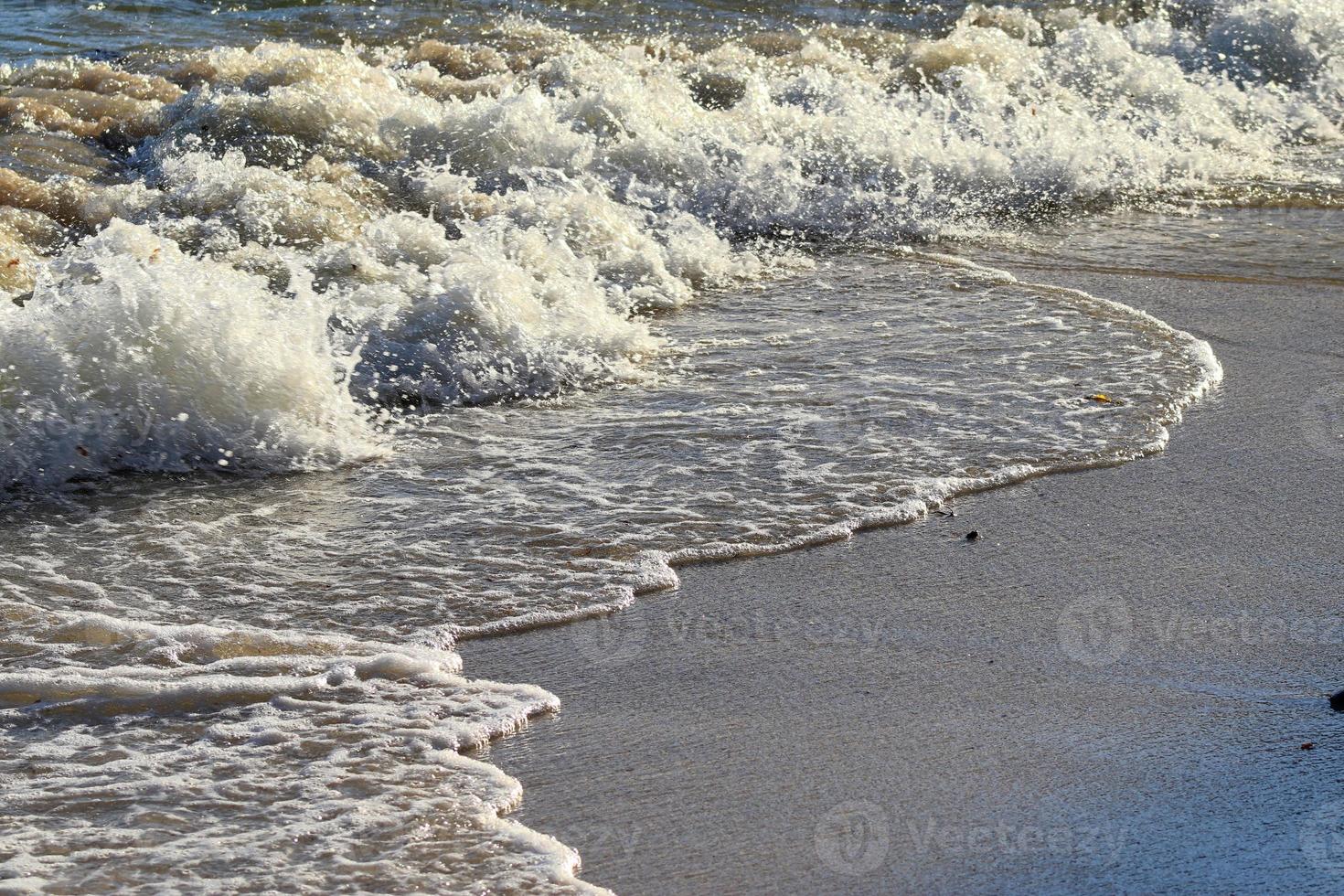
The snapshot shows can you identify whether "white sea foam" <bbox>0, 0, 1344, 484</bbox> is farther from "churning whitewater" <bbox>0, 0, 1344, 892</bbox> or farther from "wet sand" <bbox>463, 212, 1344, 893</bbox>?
"wet sand" <bbox>463, 212, 1344, 893</bbox>

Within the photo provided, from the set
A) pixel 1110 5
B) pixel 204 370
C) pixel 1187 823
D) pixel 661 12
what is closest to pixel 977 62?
pixel 661 12

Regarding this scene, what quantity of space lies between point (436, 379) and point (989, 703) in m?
2.62

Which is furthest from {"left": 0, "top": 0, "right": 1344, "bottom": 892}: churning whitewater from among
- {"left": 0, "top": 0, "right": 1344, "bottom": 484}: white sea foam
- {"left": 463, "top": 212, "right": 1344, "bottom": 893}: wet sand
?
{"left": 463, "top": 212, "right": 1344, "bottom": 893}: wet sand

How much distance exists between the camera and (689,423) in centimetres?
479

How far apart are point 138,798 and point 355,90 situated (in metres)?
6.03

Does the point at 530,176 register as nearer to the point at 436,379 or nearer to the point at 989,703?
the point at 436,379

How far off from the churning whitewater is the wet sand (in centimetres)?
16

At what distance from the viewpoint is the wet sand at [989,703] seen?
8.80 ft

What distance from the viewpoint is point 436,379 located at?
5176 mm

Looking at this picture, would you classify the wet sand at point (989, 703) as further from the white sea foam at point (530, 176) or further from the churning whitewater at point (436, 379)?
the white sea foam at point (530, 176)

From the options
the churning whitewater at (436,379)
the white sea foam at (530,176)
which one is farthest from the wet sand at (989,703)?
the white sea foam at (530,176)

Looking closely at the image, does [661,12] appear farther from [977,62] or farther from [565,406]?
[565,406]

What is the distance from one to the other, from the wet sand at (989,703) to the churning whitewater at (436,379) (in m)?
0.16

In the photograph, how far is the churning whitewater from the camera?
2.97 metres
